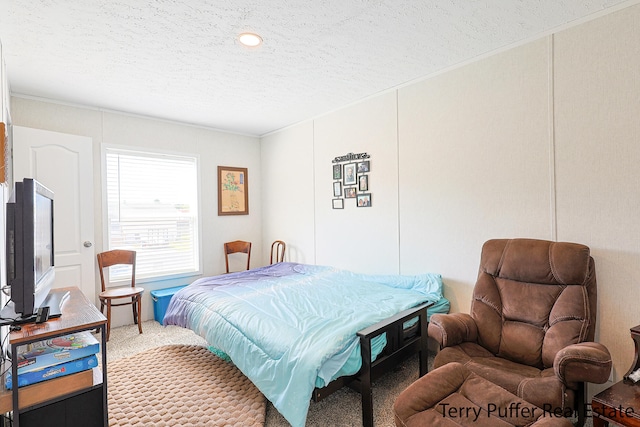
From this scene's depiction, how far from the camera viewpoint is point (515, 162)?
2484mm

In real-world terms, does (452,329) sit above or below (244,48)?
below

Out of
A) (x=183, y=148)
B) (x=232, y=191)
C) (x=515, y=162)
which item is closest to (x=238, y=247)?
(x=232, y=191)

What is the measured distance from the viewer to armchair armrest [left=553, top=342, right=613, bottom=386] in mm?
1518

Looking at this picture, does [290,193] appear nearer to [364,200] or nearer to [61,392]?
[364,200]

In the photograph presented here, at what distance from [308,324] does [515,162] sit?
6.61 feet

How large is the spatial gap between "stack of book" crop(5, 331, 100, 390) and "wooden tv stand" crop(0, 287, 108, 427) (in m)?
0.03

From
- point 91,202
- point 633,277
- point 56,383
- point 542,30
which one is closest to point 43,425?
point 56,383

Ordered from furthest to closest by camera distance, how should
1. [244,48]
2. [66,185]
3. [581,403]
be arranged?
1. [66,185]
2. [244,48]
3. [581,403]

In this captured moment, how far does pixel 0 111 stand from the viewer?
6.73ft

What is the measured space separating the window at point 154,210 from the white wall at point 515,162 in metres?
2.26

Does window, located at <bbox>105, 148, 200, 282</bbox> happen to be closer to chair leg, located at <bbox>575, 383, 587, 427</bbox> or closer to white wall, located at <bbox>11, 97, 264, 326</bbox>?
white wall, located at <bbox>11, 97, 264, 326</bbox>

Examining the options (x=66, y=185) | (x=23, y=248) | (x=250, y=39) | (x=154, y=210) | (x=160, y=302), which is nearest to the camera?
(x=23, y=248)

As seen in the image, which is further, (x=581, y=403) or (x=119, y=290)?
(x=119, y=290)

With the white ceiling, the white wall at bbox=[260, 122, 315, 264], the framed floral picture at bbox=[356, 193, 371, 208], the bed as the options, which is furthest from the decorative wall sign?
the bed
